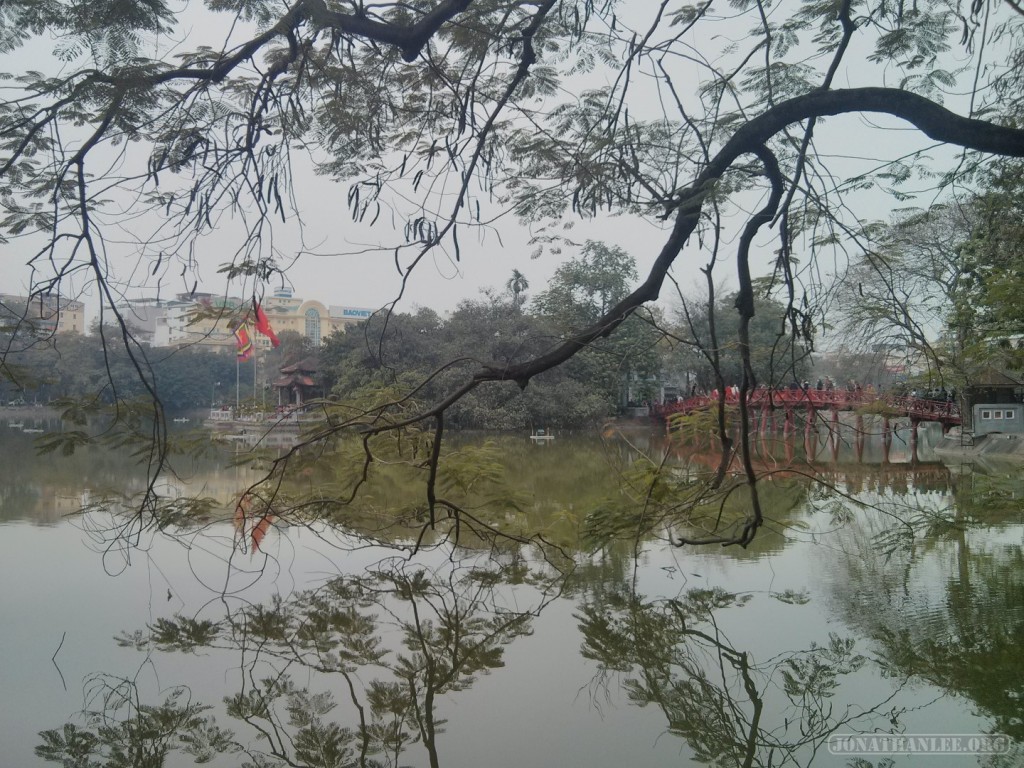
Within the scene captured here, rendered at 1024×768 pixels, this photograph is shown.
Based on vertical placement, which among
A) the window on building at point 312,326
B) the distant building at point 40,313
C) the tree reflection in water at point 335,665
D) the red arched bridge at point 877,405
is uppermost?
the window on building at point 312,326

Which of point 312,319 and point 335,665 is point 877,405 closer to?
point 312,319

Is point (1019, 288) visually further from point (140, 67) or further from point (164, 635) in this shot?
point (164, 635)

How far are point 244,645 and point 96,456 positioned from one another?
272 inches

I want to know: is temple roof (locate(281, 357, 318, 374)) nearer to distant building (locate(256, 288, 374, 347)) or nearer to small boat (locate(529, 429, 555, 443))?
distant building (locate(256, 288, 374, 347))

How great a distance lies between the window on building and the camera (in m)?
6.85

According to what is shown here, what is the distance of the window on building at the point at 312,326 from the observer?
22.5 feet

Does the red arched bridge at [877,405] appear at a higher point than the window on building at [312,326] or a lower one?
lower

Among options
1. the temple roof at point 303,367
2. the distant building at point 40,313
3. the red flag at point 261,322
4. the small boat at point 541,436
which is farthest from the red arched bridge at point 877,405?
the distant building at point 40,313

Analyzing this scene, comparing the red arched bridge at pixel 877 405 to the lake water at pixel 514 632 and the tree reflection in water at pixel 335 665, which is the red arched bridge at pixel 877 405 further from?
the tree reflection in water at pixel 335 665

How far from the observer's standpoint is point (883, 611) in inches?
104

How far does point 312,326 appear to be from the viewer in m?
7.02

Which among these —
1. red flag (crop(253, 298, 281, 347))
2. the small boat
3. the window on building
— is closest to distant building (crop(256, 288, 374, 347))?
the window on building

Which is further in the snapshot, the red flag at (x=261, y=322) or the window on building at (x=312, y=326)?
the window on building at (x=312, y=326)

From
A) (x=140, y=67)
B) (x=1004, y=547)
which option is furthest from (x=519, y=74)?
(x=1004, y=547)
